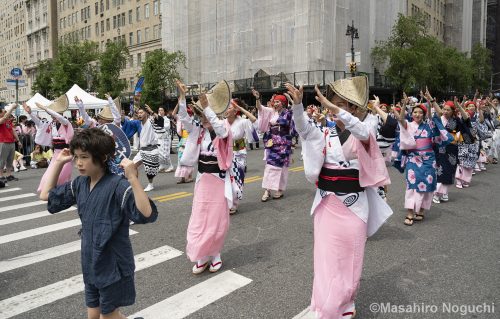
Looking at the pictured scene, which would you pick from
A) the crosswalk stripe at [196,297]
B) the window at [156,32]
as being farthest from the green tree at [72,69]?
the crosswalk stripe at [196,297]

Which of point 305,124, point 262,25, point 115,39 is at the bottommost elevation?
point 305,124

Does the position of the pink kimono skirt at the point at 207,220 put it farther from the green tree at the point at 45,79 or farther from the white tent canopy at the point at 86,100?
the green tree at the point at 45,79

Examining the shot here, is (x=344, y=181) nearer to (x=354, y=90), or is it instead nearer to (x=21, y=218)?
(x=354, y=90)

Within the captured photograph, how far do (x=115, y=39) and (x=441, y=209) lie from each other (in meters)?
61.7

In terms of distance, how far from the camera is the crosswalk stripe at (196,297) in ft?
12.5

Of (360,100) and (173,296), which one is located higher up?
(360,100)

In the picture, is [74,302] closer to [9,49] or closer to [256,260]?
[256,260]

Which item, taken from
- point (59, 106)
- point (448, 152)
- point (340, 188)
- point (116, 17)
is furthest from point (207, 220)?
point (116, 17)

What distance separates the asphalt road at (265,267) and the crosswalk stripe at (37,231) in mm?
18

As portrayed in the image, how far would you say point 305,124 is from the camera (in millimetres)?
3365

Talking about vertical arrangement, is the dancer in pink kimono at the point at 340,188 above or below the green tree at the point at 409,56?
below

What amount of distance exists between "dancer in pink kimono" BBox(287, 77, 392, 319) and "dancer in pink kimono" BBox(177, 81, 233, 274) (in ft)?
4.97

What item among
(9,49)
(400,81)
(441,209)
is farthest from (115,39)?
(441,209)

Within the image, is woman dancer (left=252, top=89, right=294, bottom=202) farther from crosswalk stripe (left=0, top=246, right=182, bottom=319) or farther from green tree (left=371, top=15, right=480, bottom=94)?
green tree (left=371, top=15, right=480, bottom=94)
